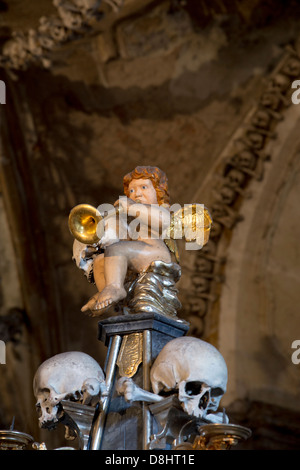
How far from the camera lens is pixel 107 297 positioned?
2.51 m

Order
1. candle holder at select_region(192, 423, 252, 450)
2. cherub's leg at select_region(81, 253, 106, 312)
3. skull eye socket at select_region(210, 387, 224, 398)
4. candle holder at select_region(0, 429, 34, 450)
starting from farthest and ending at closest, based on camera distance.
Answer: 1. cherub's leg at select_region(81, 253, 106, 312)
2. skull eye socket at select_region(210, 387, 224, 398)
3. candle holder at select_region(0, 429, 34, 450)
4. candle holder at select_region(192, 423, 252, 450)

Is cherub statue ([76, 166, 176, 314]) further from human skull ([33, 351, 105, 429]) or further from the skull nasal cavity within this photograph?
the skull nasal cavity

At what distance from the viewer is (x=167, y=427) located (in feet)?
7.11

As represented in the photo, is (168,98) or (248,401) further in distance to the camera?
(168,98)

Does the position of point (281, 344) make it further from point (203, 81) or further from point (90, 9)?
point (90, 9)

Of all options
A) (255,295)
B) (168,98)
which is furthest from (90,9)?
(255,295)

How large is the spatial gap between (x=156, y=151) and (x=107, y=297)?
4.74 m

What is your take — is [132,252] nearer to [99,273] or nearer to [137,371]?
[99,273]

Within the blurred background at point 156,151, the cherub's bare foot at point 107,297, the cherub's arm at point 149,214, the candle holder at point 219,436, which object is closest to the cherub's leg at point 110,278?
the cherub's bare foot at point 107,297

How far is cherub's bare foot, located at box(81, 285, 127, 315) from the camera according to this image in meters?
2.49

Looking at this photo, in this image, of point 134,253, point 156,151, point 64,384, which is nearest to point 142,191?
point 134,253

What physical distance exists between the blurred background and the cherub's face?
3.71 metres

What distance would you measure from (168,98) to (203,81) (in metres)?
0.37

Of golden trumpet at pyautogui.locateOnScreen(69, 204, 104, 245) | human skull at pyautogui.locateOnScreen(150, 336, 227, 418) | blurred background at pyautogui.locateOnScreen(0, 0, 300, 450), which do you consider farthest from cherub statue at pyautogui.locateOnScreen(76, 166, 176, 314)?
blurred background at pyautogui.locateOnScreen(0, 0, 300, 450)
